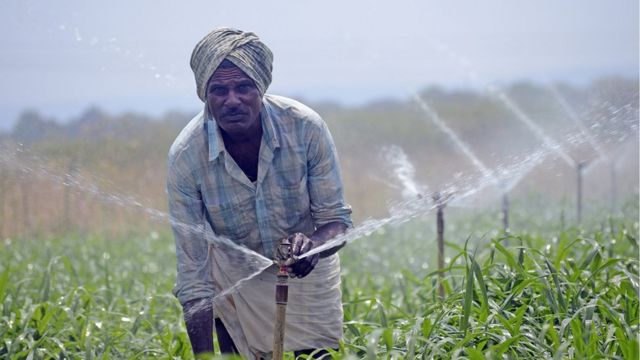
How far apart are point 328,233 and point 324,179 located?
21 centimetres

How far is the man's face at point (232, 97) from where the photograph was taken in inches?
151

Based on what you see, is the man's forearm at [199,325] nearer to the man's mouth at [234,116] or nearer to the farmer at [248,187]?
the farmer at [248,187]

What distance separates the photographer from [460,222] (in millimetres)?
11742

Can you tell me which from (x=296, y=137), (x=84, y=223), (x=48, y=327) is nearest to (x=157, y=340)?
(x=48, y=327)

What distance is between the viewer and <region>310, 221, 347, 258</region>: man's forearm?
3.94 meters

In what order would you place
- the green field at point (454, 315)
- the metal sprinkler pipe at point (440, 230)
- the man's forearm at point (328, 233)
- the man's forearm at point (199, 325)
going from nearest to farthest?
1. the green field at point (454, 315)
2. the man's forearm at point (328, 233)
3. the man's forearm at point (199, 325)
4. the metal sprinkler pipe at point (440, 230)

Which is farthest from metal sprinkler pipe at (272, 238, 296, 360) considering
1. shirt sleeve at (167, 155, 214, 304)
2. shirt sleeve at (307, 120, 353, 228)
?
shirt sleeve at (167, 155, 214, 304)

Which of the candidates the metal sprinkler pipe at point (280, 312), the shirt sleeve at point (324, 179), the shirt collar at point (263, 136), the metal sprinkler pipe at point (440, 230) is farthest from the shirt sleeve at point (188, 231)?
the metal sprinkler pipe at point (440, 230)

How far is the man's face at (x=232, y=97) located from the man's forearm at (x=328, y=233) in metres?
0.48

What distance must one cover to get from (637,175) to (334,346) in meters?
10.2

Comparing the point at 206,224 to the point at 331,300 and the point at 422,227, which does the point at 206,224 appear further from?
the point at 422,227

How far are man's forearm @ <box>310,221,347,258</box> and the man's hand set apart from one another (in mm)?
154

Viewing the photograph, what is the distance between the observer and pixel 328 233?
397cm

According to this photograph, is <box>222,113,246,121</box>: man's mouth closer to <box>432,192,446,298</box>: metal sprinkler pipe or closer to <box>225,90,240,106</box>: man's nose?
<box>225,90,240,106</box>: man's nose
